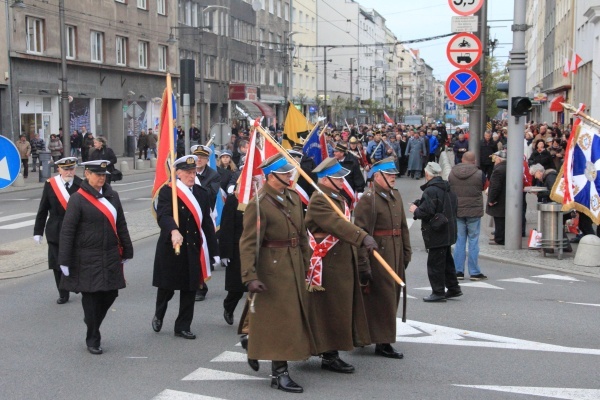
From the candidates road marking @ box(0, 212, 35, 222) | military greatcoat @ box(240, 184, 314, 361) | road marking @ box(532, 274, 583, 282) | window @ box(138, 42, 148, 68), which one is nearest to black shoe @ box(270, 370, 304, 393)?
military greatcoat @ box(240, 184, 314, 361)

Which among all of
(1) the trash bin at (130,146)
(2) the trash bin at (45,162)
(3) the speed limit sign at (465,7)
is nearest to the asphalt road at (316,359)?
(3) the speed limit sign at (465,7)

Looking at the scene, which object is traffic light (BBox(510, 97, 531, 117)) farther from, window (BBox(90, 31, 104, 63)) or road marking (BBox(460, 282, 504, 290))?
window (BBox(90, 31, 104, 63))

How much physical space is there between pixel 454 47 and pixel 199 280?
962 cm

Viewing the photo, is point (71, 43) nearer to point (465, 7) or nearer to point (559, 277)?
point (465, 7)

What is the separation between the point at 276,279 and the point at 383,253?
158cm

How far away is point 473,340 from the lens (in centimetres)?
846

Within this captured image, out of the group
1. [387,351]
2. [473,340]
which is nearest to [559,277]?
[473,340]

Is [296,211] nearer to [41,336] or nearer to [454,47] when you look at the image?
[41,336]

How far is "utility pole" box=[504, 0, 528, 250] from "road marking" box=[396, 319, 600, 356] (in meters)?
5.94

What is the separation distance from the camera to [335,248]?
286 inches

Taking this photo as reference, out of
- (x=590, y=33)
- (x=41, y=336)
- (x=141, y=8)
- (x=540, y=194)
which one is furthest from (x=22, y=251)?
(x=141, y=8)

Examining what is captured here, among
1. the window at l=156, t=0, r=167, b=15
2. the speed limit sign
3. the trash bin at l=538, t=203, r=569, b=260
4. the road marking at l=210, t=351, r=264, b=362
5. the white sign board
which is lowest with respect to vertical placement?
the road marking at l=210, t=351, r=264, b=362

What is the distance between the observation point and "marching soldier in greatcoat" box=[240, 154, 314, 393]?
6.67m

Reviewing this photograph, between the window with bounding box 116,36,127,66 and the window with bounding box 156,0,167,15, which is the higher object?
the window with bounding box 156,0,167,15
